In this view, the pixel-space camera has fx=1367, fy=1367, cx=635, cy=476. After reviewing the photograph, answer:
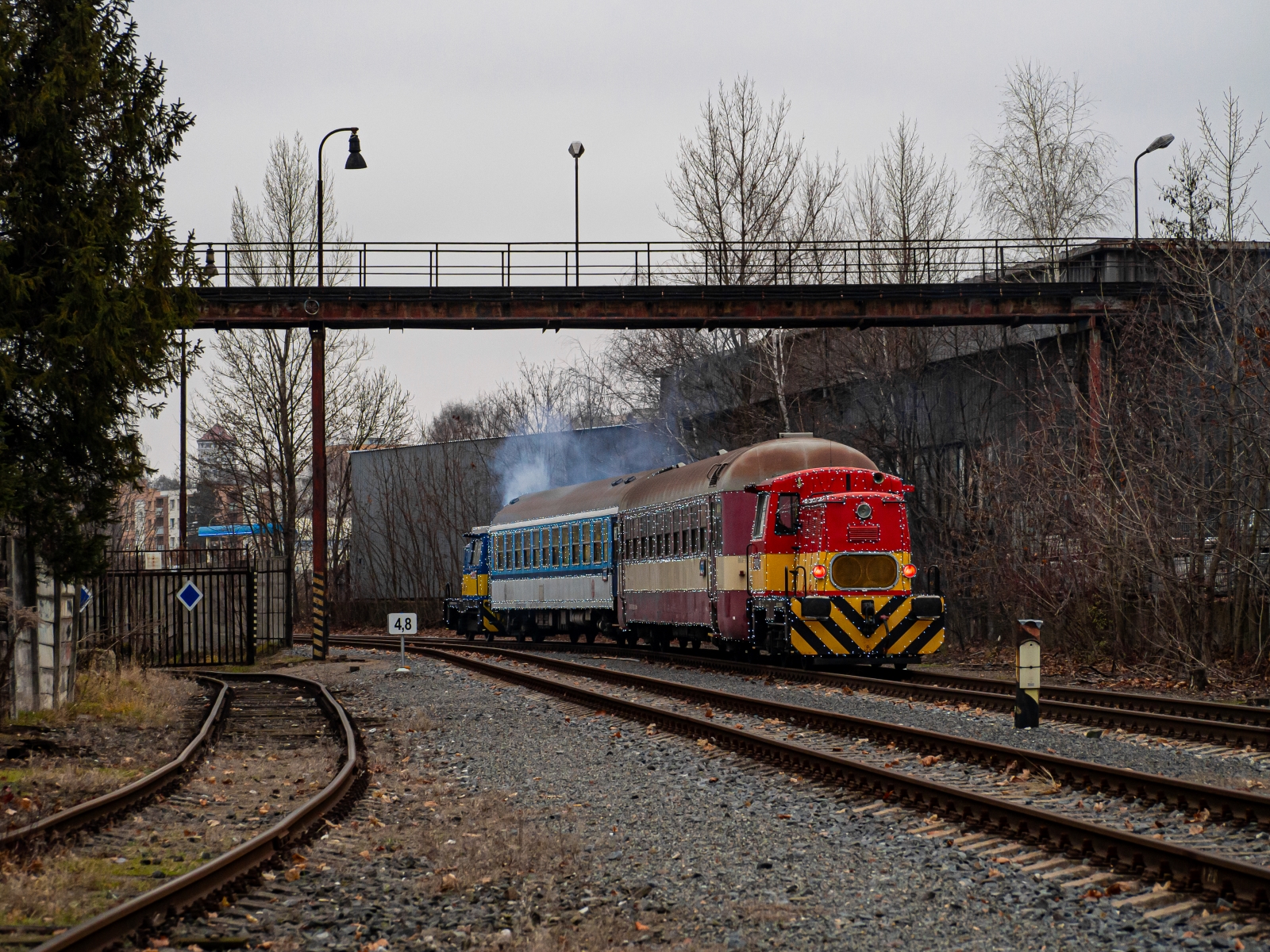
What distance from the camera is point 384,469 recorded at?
54.6 meters

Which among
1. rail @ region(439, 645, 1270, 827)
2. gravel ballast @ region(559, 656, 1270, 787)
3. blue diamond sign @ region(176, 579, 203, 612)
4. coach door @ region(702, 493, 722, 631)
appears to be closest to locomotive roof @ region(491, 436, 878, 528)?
coach door @ region(702, 493, 722, 631)

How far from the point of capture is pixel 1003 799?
9.45 metres

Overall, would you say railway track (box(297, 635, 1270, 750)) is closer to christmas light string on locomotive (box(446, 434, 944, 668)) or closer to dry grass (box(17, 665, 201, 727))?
christmas light string on locomotive (box(446, 434, 944, 668))

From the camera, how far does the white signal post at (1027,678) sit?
43.9 feet

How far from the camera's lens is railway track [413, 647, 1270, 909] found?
689 centimetres

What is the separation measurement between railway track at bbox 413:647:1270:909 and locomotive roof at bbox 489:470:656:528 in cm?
1268

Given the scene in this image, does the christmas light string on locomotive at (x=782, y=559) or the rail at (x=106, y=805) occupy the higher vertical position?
the christmas light string on locomotive at (x=782, y=559)

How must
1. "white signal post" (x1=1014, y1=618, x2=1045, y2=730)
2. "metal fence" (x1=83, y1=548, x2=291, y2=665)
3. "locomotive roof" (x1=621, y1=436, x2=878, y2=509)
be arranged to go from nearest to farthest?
1. "white signal post" (x1=1014, y1=618, x2=1045, y2=730)
2. "locomotive roof" (x1=621, y1=436, x2=878, y2=509)
3. "metal fence" (x1=83, y1=548, x2=291, y2=665)

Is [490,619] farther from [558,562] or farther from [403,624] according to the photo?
[403,624]

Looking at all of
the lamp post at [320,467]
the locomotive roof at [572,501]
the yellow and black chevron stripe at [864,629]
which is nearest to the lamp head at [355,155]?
the lamp post at [320,467]

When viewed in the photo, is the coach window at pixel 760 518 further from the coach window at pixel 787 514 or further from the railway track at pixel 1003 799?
the railway track at pixel 1003 799

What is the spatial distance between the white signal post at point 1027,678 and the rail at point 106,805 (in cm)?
793

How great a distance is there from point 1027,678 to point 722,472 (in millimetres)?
8814

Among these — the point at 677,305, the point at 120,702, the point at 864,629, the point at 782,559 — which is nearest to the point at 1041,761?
the point at 864,629
